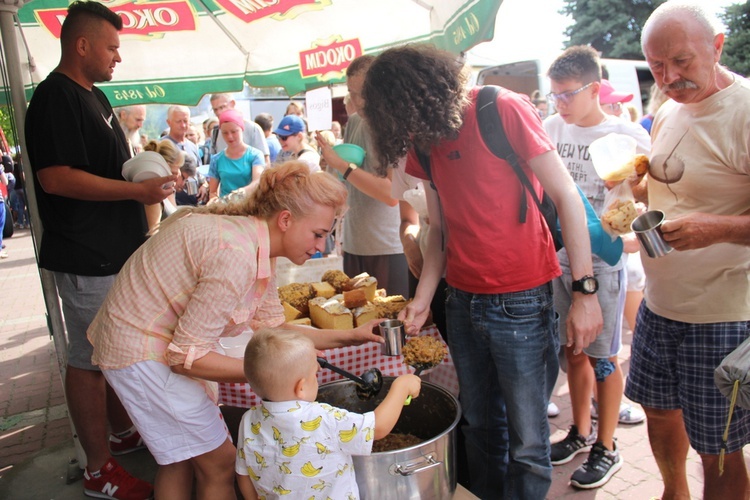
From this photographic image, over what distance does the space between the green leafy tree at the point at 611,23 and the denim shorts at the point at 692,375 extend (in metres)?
21.7

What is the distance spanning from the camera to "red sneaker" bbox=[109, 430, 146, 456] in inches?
126

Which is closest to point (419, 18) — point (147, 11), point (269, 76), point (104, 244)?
point (269, 76)

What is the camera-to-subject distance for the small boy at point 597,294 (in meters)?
2.86

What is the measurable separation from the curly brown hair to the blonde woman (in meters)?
0.31

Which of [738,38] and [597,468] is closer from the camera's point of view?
[597,468]

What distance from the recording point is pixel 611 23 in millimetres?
21406

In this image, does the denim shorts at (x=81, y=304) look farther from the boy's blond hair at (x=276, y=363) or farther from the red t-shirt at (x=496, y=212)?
the red t-shirt at (x=496, y=212)

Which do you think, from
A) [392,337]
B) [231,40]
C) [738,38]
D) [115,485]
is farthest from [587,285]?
[738,38]

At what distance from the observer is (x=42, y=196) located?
263cm

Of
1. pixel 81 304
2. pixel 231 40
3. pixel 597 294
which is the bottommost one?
pixel 597 294

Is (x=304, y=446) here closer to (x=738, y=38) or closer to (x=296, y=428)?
(x=296, y=428)

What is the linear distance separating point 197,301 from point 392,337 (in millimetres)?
784

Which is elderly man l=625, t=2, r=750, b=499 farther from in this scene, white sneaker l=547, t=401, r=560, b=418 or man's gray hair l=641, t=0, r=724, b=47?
white sneaker l=547, t=401, r=560, b=418

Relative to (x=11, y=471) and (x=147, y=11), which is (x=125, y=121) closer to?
(x=147, y=11)
